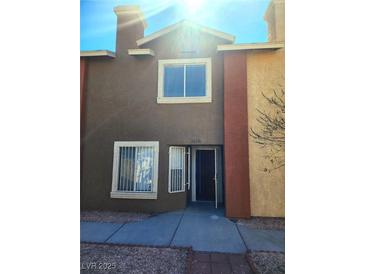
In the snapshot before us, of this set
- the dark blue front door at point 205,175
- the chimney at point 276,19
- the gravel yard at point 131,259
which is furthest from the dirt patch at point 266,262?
the chimney at point 276,19

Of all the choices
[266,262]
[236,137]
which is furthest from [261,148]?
[266,262]

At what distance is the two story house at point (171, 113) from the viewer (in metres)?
7.29

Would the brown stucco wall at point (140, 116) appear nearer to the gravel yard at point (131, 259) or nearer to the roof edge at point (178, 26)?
the roof edge at point (178, 26)

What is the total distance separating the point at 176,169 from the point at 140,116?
251 cm

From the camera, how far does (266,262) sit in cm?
408

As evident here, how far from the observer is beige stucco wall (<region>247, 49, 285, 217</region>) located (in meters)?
7.20

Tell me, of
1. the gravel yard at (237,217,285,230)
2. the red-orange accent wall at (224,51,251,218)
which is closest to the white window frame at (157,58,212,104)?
the red-orange accent wall at (224,51,251,218)

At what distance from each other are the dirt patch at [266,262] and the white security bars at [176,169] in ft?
13.0

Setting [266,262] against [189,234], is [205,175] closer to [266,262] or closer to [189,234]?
[189,234]
